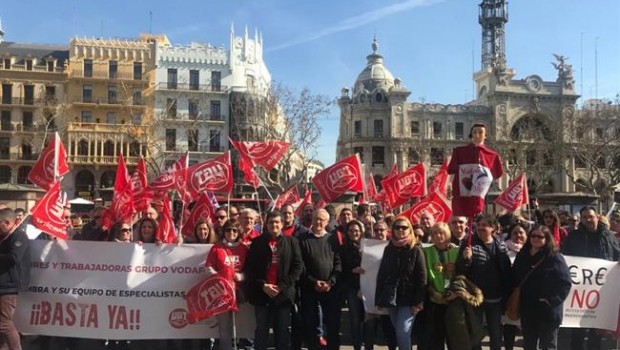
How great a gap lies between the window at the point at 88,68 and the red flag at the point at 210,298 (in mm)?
52648

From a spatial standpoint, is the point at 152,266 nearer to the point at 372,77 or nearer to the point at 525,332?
Answer: the point at 525,332

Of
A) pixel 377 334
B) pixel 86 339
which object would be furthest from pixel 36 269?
pixel 377 334

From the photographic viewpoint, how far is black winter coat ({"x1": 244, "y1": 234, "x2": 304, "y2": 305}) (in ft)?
23.4

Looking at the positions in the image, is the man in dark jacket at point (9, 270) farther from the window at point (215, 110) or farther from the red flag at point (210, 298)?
the window at point (215, 110)

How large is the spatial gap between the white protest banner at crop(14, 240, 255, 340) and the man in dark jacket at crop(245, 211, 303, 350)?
0.71 metres

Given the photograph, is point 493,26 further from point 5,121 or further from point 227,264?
point 227,264

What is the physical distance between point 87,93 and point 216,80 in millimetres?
11596

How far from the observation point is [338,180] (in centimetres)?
1263

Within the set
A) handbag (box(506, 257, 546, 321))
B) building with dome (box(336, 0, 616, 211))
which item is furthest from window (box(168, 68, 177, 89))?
handbag (box(506, 257, 546, 321))

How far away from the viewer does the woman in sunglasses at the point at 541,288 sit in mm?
6742

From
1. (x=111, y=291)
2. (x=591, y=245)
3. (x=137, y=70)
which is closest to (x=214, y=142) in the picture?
(x=137, y=70)

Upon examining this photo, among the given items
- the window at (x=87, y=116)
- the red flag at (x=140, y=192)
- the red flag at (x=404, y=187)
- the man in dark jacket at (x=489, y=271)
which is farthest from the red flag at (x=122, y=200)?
the window at (x=87, y=116)

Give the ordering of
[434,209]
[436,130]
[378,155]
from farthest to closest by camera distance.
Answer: [436,130] → [378,155] → [434,209]

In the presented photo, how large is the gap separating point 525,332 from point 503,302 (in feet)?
1.30
